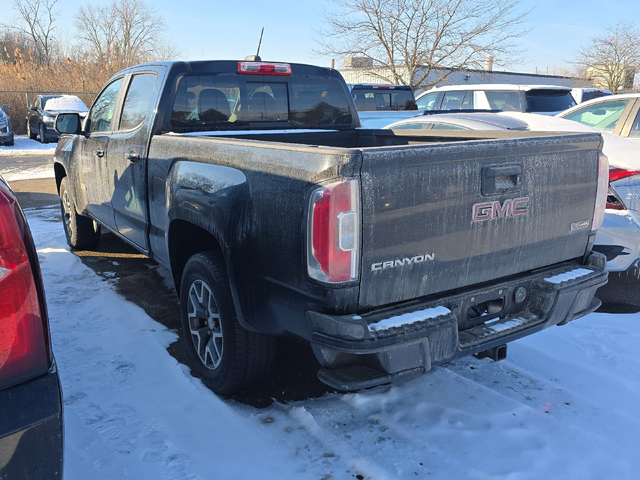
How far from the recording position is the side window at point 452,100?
11.7 m

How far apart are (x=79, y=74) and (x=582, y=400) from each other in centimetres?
2888

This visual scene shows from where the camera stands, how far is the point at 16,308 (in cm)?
169

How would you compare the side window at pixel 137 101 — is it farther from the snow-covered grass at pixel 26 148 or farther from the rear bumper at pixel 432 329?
the snow-covered grass at pixel 26 148

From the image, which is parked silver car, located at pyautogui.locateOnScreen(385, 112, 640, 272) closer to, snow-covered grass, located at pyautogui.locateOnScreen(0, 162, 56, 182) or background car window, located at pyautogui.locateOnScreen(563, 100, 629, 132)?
background car window, located at pyautogui.locateOnScreen(563, 100, 629, 132)

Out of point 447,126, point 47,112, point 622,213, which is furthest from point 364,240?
point 47,112

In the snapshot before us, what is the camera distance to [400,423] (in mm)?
3025

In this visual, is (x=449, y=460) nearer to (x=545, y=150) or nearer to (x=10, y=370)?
(x=545, y=150)

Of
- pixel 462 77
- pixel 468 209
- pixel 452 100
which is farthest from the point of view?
pixel 462 77

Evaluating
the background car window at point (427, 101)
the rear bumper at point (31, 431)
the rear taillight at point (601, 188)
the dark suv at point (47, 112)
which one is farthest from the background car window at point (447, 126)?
the dark suv at point (47, 112)

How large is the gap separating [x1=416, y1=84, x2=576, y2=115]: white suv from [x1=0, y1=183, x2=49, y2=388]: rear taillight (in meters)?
10.3

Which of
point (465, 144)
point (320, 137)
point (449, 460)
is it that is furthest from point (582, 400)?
point (320, 137)

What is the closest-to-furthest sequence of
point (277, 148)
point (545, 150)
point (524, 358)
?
1. point (277, 148)
2. point (545, 150)
3. point (524, 358)

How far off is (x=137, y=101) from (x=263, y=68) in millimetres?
1041

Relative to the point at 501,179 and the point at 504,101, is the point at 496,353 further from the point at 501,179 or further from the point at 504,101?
the point at 504,101
